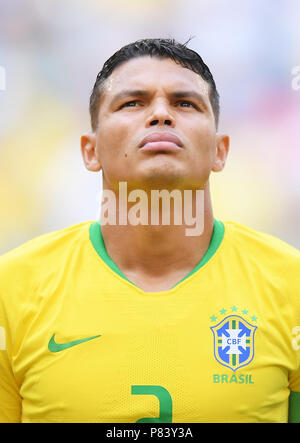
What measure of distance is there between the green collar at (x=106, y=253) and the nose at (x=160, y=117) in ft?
1.55

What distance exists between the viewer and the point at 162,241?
197 cm

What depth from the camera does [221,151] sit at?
2135mm

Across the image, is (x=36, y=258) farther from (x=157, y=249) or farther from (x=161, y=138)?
(x=161, y=138)

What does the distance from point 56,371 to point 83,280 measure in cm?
33

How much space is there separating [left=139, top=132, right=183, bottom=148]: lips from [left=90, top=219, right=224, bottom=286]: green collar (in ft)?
1.35

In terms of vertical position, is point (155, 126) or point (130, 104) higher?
point (130, 104)

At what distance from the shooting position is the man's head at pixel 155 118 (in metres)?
1.80

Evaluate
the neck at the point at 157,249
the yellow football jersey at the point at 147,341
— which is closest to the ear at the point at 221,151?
the neck at the point at 157,249

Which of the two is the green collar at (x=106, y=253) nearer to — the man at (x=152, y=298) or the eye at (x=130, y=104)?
the man at (x=152, y=298)

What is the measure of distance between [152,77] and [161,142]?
0.95 feet

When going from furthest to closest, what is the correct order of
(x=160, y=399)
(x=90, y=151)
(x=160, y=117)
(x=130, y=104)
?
(x=90, y=151) < (x=130, y=104) < (x=160, y=117) < (x=160, y=399)

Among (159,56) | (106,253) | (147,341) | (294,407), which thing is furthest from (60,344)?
(159,56)

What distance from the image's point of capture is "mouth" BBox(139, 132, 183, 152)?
178cm
